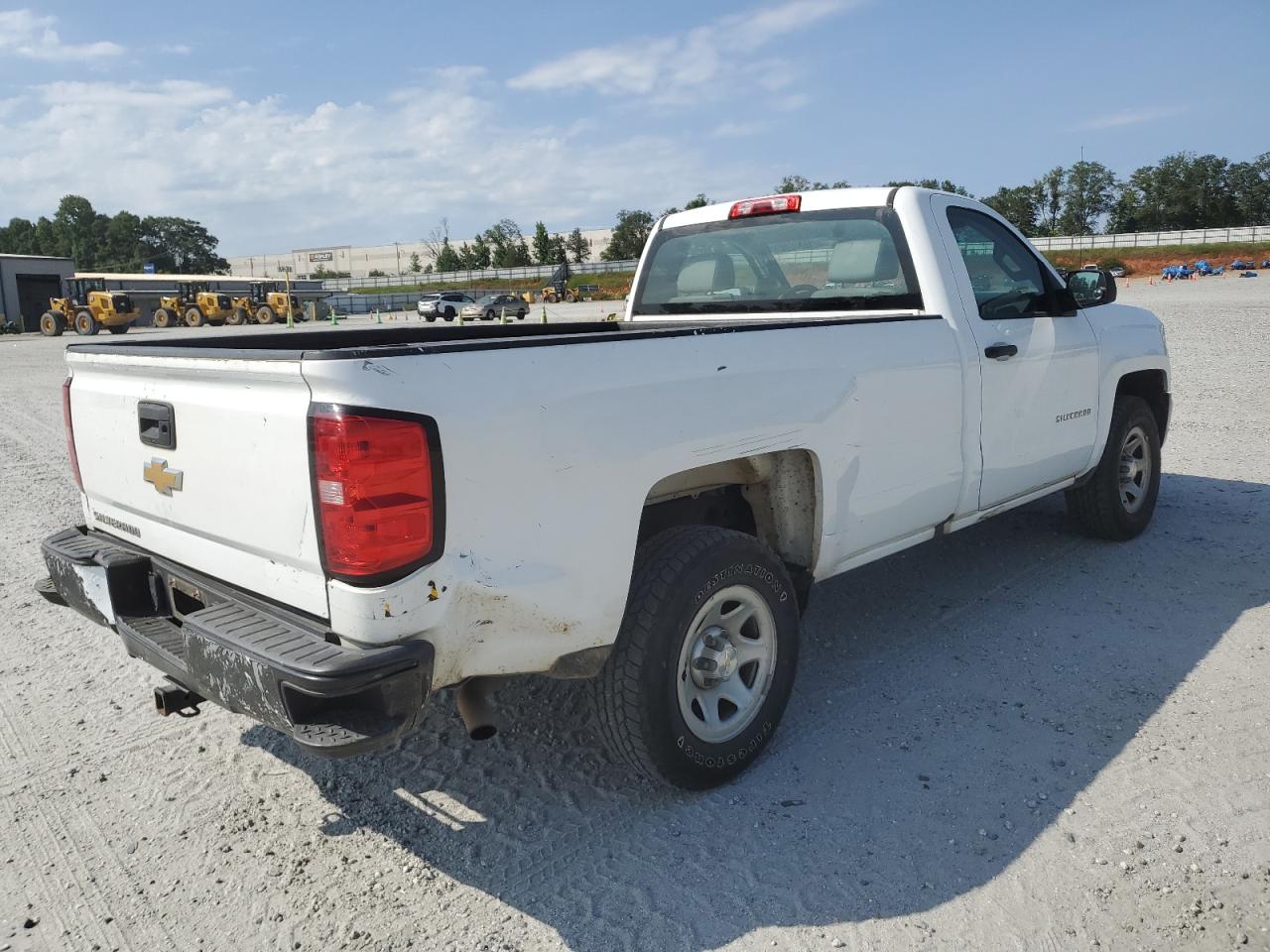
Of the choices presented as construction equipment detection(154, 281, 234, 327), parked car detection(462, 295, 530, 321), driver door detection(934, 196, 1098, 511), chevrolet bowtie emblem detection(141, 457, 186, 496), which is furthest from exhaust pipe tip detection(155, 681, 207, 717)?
construction equipment detection(154, 281, 234, 327)

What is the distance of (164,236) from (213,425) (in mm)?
157968

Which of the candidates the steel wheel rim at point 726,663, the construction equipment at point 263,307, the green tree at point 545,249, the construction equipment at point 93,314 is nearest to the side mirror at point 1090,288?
the steel wheel rim at point 726,663

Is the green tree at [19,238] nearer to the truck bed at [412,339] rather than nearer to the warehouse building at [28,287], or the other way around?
the warehouse building at [28,287]

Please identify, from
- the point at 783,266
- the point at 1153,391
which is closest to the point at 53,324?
the point at 783,266

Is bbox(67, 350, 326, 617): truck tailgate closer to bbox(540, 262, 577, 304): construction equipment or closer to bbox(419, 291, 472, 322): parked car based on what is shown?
bbox(419, 291, 472, 322): parked car

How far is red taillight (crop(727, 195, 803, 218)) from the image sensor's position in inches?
187

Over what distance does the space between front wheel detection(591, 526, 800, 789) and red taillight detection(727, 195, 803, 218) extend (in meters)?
2.19

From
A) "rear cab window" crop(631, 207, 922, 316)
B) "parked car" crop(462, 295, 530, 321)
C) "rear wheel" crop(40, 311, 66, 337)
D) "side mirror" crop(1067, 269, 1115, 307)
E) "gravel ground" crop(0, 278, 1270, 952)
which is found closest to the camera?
"gravel ground" crop(0, 278, 1270, 952)

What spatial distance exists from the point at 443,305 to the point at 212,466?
46.8 m

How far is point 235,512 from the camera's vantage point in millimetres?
2617

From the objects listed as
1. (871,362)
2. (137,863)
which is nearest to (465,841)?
(137,863)

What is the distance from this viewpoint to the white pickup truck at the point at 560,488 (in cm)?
233

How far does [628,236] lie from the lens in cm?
10988

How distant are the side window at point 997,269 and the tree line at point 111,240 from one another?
143 metres
